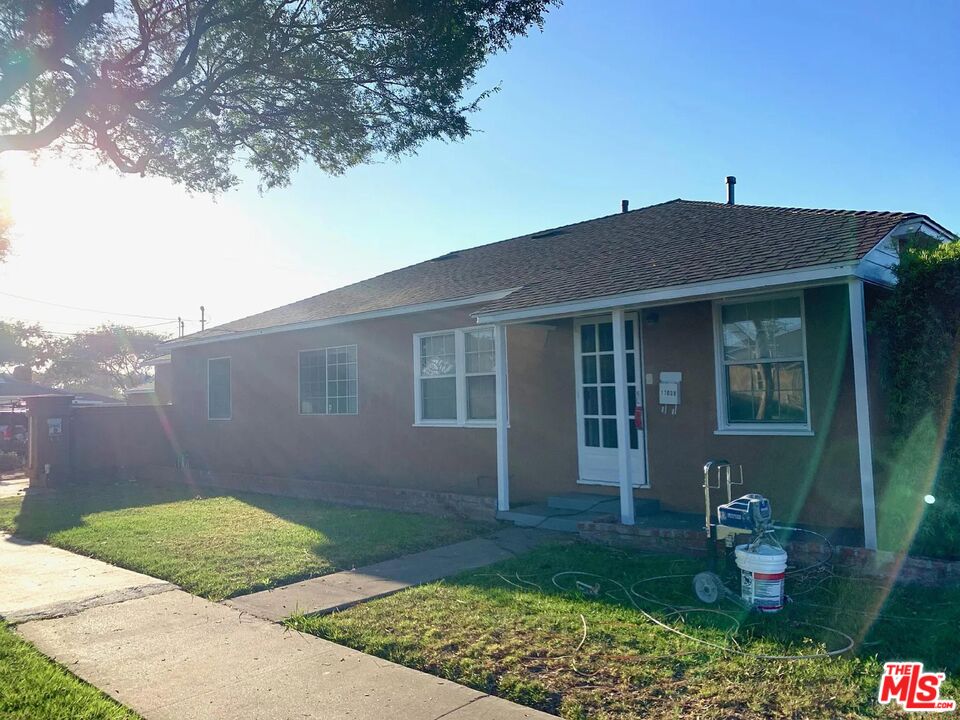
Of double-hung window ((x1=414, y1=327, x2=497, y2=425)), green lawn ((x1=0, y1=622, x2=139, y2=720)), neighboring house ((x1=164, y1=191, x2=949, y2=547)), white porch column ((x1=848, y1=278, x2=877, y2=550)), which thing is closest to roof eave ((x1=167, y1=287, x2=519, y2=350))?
neighboring house ((x1=164, y1=191, x2=949, y2=547))

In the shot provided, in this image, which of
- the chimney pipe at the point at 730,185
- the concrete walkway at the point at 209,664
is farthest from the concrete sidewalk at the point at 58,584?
the chimney pipe at the point at 730,185

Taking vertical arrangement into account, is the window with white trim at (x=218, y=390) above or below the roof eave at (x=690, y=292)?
below

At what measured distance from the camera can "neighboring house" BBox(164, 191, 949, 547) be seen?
7750 millimetres

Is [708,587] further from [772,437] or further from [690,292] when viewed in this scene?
[690,292]

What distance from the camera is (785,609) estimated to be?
5.77 m

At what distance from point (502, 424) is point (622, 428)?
2.06m

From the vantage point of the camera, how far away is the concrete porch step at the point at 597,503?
8.91 metres

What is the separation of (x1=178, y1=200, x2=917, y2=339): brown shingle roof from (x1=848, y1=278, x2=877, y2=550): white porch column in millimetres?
463

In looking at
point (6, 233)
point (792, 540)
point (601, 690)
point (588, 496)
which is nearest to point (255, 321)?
point (6, 233)

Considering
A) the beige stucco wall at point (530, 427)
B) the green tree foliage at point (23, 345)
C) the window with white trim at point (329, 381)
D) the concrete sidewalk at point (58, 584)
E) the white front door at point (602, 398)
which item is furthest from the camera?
the green tree foliage at point (23, 345)

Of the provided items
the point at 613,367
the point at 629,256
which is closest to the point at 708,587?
the point at 613,367

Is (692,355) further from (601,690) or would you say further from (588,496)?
(601,690)

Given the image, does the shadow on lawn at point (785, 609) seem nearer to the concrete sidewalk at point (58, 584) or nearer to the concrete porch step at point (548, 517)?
the concrete porch step at point (548, 517)

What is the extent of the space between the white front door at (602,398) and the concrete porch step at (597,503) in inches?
8.5
